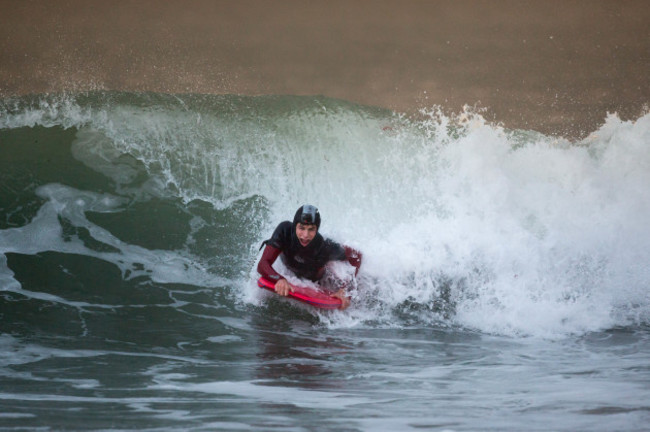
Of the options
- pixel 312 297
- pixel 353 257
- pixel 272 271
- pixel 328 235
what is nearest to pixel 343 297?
pixel 312 297

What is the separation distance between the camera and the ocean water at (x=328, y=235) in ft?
8.59

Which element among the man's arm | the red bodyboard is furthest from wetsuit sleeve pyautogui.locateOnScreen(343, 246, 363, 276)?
the man's arm

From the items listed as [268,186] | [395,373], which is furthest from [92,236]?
[395,373]

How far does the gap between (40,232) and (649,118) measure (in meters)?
8.31

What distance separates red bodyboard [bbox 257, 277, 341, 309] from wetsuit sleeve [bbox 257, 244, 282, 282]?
0.05m

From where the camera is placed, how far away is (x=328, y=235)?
22.0 ft

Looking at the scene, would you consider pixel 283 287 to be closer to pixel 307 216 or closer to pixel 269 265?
pixel 269 265

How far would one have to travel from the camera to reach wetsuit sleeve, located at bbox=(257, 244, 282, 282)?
4.85 metres

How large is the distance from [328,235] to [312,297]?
77.6 inches

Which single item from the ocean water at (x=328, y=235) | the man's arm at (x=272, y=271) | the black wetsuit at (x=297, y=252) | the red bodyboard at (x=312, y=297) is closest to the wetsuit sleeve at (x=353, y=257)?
the black wetsuit at (x=297, y=252)

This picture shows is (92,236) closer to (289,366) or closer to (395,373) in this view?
(289,366)

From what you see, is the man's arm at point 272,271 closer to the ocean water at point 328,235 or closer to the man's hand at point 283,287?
the man's hand at point 283,287

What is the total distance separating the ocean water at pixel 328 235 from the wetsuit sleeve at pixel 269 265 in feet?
1.14

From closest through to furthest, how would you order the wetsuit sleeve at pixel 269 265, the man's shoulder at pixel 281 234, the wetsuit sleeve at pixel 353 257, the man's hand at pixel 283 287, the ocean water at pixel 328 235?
1. the ocean water at pixel 328 235
2. the man's hand at pixel 283 287
3. the wetsuit sleeve at pixel 269 265
4. the man's shoulder at pixel 281 234
5. the wetsuit sleeve at pixel 353 257
